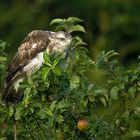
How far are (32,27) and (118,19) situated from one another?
6.53ft

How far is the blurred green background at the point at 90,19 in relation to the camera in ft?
74.0

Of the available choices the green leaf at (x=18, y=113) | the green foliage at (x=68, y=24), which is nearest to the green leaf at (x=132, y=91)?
the green leaf at (x=18, y=113)

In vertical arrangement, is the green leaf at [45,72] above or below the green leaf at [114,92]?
above

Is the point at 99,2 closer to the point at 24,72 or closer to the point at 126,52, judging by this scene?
the point at 126,52

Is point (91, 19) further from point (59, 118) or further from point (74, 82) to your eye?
point (59, 118)

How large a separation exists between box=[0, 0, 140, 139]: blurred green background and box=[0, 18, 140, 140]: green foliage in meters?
13.4

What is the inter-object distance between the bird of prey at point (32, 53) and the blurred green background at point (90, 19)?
11.8 metres

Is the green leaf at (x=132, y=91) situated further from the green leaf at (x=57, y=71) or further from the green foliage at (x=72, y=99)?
the green leaf at (x=57, y=71)

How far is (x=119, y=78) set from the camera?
319 inches

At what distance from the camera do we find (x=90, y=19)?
79.9ft

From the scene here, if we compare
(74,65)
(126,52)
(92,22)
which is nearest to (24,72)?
(74,65)

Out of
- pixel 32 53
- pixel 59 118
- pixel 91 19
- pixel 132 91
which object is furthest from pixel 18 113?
pixel 91 19

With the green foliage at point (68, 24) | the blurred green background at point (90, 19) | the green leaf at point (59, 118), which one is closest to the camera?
the green leaf at point (59, 118)

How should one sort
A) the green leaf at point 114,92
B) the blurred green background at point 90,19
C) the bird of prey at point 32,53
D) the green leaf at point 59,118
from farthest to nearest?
the blurred green background at point 90,19 → the bird of prey at point 32,53 → the green leaf at point 114,92 → the green leaf at point 59,118
